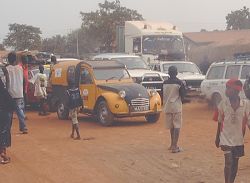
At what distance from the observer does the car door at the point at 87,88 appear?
15.8 m

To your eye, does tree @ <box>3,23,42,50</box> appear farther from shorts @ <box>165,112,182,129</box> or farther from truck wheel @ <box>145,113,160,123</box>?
shorts @ <box>165,112,182,129</box>

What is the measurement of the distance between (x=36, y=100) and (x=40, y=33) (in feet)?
141

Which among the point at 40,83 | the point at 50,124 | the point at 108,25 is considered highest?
the point at 108,25

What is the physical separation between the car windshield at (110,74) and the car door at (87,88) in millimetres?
238

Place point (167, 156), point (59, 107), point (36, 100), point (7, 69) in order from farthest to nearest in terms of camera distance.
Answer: point (36, 100) < point (59, 107) < point (7, 69) < point (167, 156)

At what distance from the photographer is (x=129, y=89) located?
1520 cm

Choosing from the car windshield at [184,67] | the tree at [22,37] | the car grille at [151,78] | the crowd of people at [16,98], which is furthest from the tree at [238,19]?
the crowd of people at [16,98]

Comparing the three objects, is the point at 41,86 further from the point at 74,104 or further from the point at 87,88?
the point at 74,104

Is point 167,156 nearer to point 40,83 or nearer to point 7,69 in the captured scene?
point 7,69

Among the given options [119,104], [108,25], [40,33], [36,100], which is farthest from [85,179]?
[40,33]

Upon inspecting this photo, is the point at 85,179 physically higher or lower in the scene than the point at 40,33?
lower

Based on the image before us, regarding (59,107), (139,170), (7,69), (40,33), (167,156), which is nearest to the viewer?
(139,170)

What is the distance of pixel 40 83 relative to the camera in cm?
1739

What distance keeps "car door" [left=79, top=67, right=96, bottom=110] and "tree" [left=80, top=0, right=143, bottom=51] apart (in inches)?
1015
